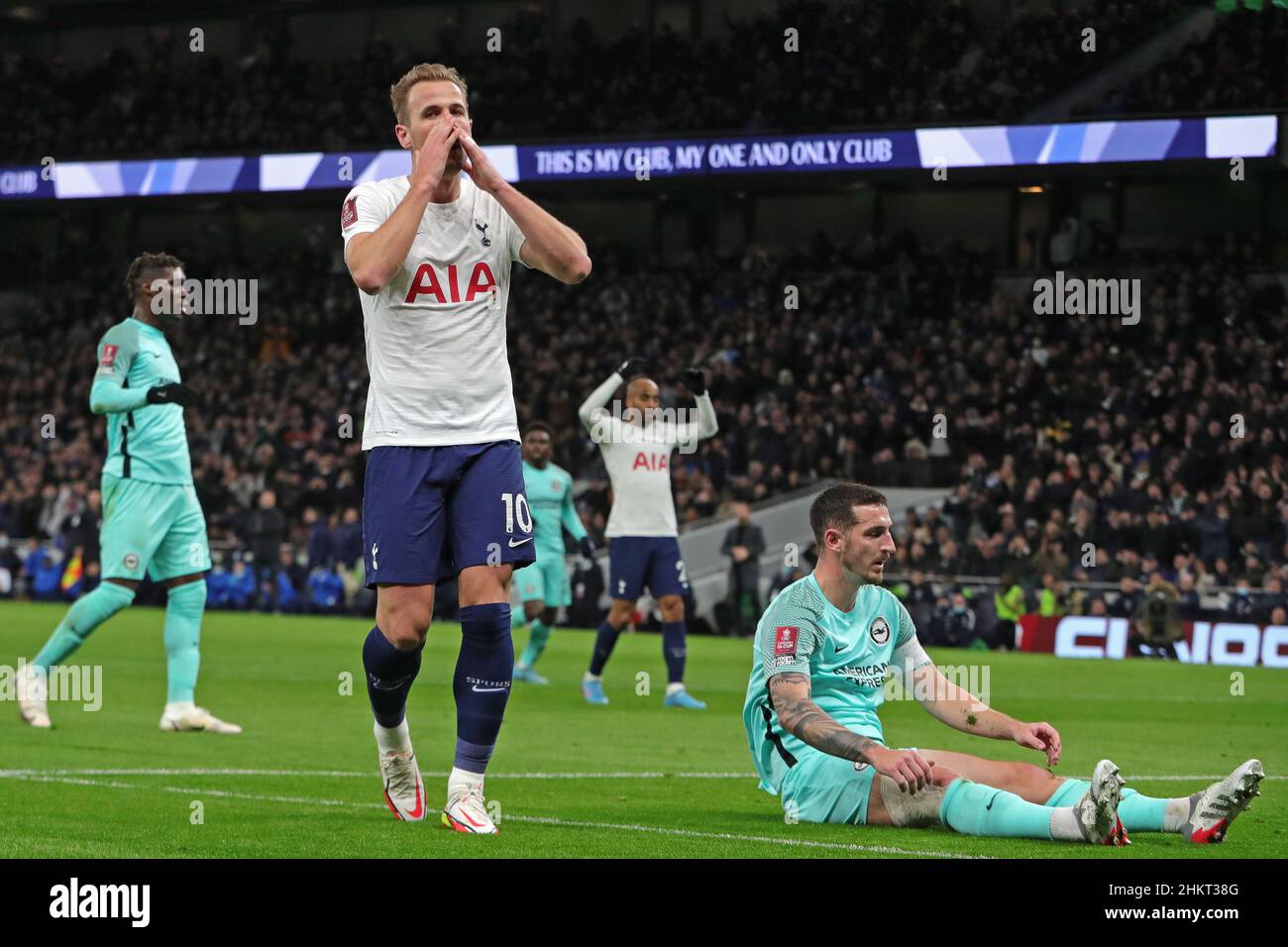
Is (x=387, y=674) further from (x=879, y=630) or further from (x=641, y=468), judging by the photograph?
(x=641, y=468)

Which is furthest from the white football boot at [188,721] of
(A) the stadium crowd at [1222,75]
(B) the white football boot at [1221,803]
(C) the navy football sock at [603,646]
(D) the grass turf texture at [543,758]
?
(A) the stadium crowd at [1222,75]

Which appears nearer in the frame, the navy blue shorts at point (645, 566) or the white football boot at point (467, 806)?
the white football boot at point (467, 806)

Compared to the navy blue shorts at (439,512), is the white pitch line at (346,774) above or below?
below

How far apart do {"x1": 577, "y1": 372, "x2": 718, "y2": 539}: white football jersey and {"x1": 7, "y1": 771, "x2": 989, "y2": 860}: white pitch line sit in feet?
22.0

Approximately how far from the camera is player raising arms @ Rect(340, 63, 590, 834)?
629cm

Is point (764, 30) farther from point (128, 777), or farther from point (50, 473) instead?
point (128, 777)

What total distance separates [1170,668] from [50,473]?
867 inches

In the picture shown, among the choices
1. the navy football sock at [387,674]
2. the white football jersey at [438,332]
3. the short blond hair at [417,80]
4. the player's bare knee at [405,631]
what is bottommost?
the navy football sock at [387,674]

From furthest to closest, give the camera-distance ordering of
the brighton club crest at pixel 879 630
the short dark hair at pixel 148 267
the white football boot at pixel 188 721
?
the white football boot at pixel 188 721 < the short dark hair at pixel 148 267 < the brighton club crest at pixel 879 630

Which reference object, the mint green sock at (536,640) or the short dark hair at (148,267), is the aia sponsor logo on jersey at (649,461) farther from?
the short dark hair at (148,267)

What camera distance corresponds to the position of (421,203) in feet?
19.6

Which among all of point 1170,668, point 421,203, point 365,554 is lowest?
point 1170,668

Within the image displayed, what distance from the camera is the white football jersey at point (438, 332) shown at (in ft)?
20.9
